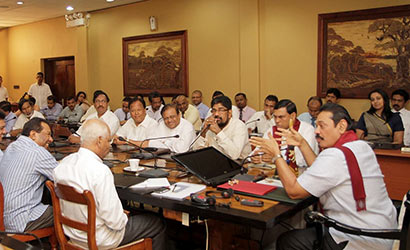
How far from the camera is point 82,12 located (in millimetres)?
8883

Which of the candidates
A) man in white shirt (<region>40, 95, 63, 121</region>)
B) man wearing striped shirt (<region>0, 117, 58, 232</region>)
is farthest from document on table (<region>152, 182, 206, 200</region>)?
man in white shirt (<region>40, 95, 63, 121</region>)

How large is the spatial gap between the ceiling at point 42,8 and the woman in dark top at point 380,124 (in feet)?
16.7

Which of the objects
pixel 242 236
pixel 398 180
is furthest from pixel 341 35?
pixel 242 236

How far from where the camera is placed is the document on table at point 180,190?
7.04 feet

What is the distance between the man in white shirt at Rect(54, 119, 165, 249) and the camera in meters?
1.97

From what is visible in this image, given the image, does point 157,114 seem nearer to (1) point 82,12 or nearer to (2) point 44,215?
(1) point 82,12

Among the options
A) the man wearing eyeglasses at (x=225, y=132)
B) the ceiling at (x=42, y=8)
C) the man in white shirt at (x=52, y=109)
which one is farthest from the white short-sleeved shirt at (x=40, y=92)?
the man wearing eyeglasses at (x=225, y=132)

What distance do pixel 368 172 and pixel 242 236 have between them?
834mm

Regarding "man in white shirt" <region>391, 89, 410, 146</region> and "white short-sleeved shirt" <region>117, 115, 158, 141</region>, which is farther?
"man in white shirt" <region>391, 89, 410, 146</region>

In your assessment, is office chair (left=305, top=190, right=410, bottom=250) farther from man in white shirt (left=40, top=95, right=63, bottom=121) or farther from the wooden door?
the wooden door

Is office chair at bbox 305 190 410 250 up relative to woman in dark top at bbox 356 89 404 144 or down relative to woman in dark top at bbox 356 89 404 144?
down

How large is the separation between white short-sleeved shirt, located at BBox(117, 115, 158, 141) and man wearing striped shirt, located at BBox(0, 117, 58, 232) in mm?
1844

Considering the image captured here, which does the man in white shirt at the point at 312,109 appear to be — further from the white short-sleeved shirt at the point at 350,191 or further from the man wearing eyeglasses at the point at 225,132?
the white short-sleeved shirt at the point at 350,191

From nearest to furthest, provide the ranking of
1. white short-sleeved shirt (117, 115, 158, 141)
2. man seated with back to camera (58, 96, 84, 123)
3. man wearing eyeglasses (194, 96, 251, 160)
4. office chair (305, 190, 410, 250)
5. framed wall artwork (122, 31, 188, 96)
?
1. office chair (305, 190, 410, 250)
2. man wearing eyeglasses (194, 96, 251, 160)
3. white short-sleeved shirt (117, 115, 158, 141)
4. framed wall artwork (122, 31, 188, 96)
5. man seated with back to camera (58, 96, 84, 123)
